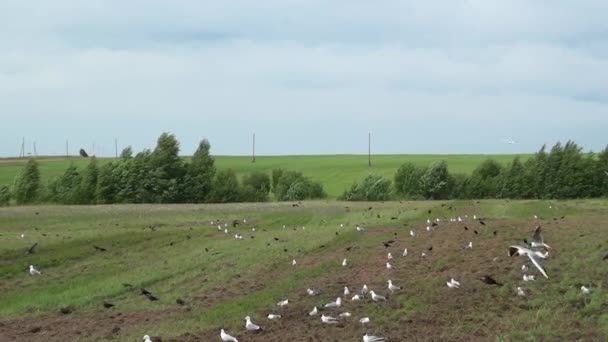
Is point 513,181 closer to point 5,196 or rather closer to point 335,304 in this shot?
point 5,196

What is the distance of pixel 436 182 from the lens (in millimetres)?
83375

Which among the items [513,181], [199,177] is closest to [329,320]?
[513,181]

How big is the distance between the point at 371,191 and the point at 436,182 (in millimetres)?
Answer: 7077

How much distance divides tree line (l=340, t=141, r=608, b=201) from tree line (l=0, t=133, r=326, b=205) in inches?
346

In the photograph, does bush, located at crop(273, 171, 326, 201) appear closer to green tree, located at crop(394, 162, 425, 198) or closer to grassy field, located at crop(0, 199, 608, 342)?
green tree, located at crop(394, 162, 425, 198)

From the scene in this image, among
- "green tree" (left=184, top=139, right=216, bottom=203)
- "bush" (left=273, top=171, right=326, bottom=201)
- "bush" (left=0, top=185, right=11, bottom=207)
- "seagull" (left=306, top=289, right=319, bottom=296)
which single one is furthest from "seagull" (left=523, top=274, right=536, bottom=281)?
"bush" (left=0, top=185, right=11, bottom=207)

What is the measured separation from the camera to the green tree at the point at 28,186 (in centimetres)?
8462

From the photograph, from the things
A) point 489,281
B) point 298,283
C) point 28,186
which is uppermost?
point 489,281

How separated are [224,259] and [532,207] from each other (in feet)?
83.7

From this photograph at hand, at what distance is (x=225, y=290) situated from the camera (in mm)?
23688

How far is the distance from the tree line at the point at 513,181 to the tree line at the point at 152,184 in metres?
8.80

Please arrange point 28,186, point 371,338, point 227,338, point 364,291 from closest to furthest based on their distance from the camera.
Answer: point 371,338 < point 227,338 < point 364,291 < point 28,186

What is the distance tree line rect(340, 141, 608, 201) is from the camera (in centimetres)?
7281

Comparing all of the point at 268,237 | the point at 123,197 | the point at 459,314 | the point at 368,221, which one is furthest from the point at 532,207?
the point at 123,197
